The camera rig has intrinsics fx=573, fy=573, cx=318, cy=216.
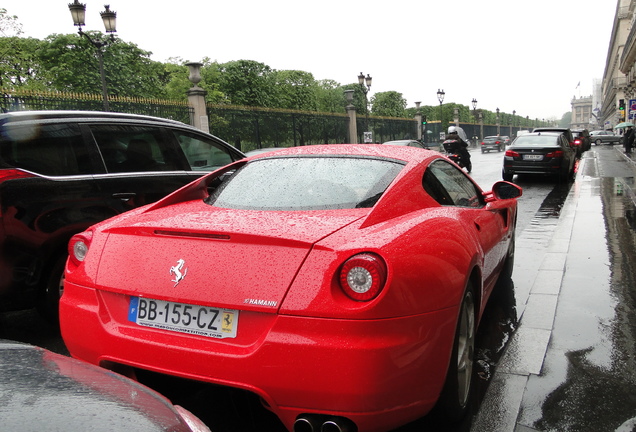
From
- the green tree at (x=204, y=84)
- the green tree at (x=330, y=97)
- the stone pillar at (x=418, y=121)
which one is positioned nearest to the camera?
the green tree at (x=204, y=84)

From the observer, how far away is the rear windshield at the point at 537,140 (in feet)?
54.9

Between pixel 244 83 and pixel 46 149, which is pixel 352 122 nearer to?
pixel 244 83

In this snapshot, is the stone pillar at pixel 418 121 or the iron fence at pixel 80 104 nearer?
the iron fence at pixel 80 104

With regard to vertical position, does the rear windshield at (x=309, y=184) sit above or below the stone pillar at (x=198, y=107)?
below

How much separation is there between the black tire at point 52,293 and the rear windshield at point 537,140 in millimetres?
15297

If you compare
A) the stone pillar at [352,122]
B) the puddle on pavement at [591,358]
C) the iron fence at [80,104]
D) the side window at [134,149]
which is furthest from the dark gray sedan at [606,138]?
the side window at [134,149]

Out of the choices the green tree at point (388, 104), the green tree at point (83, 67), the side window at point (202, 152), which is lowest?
the side window at point (202, 152)

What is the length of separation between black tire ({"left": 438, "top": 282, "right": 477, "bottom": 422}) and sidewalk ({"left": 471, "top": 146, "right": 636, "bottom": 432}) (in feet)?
0.54

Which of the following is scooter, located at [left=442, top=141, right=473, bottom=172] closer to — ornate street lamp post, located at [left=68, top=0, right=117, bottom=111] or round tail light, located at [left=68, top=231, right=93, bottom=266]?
ornate street lamp post, located at [left=68, top=0, right=117, bottom=111]

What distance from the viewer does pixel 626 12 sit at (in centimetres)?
9675

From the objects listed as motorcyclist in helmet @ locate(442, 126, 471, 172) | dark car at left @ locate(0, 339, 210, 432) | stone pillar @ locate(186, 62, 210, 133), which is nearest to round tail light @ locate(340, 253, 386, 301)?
dark car at left @ locate(0, 339, 210, 432)

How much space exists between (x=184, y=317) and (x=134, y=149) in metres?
3.01

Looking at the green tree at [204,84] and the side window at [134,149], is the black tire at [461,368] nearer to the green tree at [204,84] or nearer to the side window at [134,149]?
the side window at [134,149]

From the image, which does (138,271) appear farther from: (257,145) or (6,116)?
(257,145)
